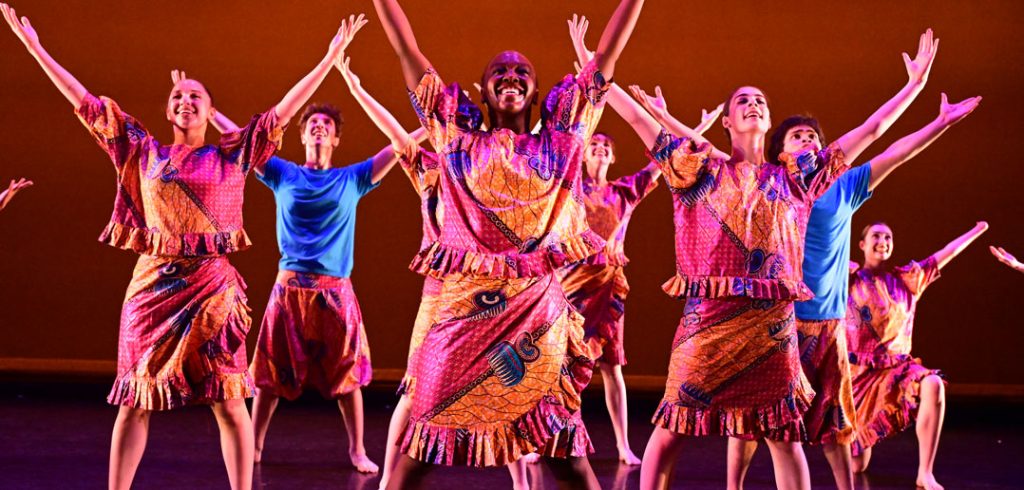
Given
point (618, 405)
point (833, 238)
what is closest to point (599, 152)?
point (618, 405)

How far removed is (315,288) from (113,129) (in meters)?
1.38

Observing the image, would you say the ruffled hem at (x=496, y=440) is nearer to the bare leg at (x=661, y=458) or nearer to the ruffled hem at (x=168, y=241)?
the bare leg at (x=661, y=458)

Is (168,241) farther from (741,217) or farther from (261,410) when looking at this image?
(741,217)

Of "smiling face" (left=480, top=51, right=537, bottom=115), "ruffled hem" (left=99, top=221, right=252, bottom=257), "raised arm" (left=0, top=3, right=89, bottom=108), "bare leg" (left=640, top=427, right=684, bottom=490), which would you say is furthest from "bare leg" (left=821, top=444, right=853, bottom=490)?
"raised arm" (left=0, top=3, right=89, bottom=108)

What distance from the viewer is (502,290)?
2.38 metres

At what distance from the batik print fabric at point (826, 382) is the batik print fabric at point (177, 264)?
1.74 m

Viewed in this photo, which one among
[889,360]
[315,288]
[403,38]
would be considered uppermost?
[403,38]

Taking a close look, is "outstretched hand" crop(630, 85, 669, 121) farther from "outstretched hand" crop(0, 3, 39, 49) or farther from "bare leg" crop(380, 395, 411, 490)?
"outstretched hand" crop(0, 3, 39, 49)

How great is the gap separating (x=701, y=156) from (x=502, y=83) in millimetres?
757

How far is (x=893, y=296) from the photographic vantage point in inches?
172

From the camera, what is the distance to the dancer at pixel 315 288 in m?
4.45

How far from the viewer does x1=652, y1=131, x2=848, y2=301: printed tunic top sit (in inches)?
117

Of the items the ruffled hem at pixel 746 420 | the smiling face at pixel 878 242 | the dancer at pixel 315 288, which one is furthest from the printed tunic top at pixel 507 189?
the smiling face at pixel 878 242

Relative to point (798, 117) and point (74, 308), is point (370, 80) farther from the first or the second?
point (798, 117)
